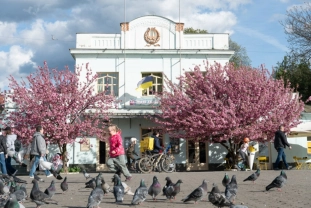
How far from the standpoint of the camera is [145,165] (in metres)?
25.4

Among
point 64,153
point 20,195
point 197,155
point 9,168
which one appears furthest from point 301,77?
point 20,195

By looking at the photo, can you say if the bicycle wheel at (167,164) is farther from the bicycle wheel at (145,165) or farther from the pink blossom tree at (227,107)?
the pink blossom tree at (227,107)

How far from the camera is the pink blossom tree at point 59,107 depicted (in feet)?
96.0

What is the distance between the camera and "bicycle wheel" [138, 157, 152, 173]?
25281mm

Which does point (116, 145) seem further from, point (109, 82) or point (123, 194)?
point (109, 82)

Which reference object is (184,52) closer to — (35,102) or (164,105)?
(164,105)

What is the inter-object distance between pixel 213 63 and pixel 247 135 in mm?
5891

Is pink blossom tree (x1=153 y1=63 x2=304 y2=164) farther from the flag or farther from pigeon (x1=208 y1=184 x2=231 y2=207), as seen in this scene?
pigeon (x1=208 y1=184 x2=231 y2=207)

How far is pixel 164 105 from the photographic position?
31.0 meters

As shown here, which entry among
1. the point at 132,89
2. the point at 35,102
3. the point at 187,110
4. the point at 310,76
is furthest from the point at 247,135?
the point at 310,76

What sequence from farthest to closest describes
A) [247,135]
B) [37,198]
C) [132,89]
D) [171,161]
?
[132,89]
[247,135]
[171,161]
[37,198]

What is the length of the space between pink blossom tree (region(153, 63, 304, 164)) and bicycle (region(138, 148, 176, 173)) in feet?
13.3

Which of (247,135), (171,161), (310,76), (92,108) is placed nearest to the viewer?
(171,161)

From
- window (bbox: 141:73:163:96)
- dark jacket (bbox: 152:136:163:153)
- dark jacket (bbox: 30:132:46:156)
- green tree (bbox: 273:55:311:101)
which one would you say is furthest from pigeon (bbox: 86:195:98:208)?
green tree (bbox: 273:55:311:101)
